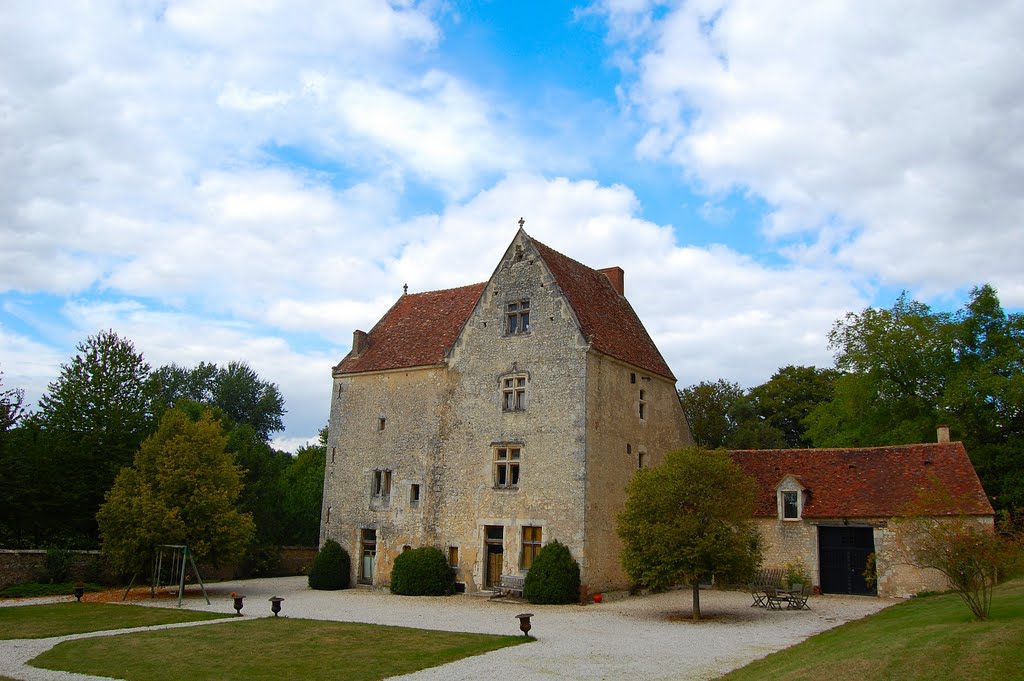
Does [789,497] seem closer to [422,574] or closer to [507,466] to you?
[507,466]

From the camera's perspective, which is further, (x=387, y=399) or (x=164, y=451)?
(x=387, y=399)

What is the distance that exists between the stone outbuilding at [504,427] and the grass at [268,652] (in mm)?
9342

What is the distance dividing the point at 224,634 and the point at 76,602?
394 inches

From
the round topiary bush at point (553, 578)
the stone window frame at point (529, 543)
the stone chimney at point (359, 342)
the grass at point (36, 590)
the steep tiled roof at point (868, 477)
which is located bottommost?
the grass at point (36, 590)

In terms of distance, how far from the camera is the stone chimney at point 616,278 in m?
35.2

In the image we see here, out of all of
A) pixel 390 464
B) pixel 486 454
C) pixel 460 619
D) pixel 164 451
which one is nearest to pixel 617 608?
pixel 460 619

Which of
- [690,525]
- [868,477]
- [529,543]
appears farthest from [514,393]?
[868,477]

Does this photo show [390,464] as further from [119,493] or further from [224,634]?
[224,634]

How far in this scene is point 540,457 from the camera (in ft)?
91.6

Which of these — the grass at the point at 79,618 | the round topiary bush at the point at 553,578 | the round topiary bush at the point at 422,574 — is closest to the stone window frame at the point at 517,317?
the round topiary bush at the point at 553,578

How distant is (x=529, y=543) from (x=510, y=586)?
5.35 ft

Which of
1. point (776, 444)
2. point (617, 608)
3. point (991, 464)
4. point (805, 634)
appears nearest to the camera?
point (805, 634)

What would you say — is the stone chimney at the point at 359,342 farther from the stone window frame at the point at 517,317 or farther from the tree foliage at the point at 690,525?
the tree foliage at the point at 690,525

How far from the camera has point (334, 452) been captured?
33.2 metres
